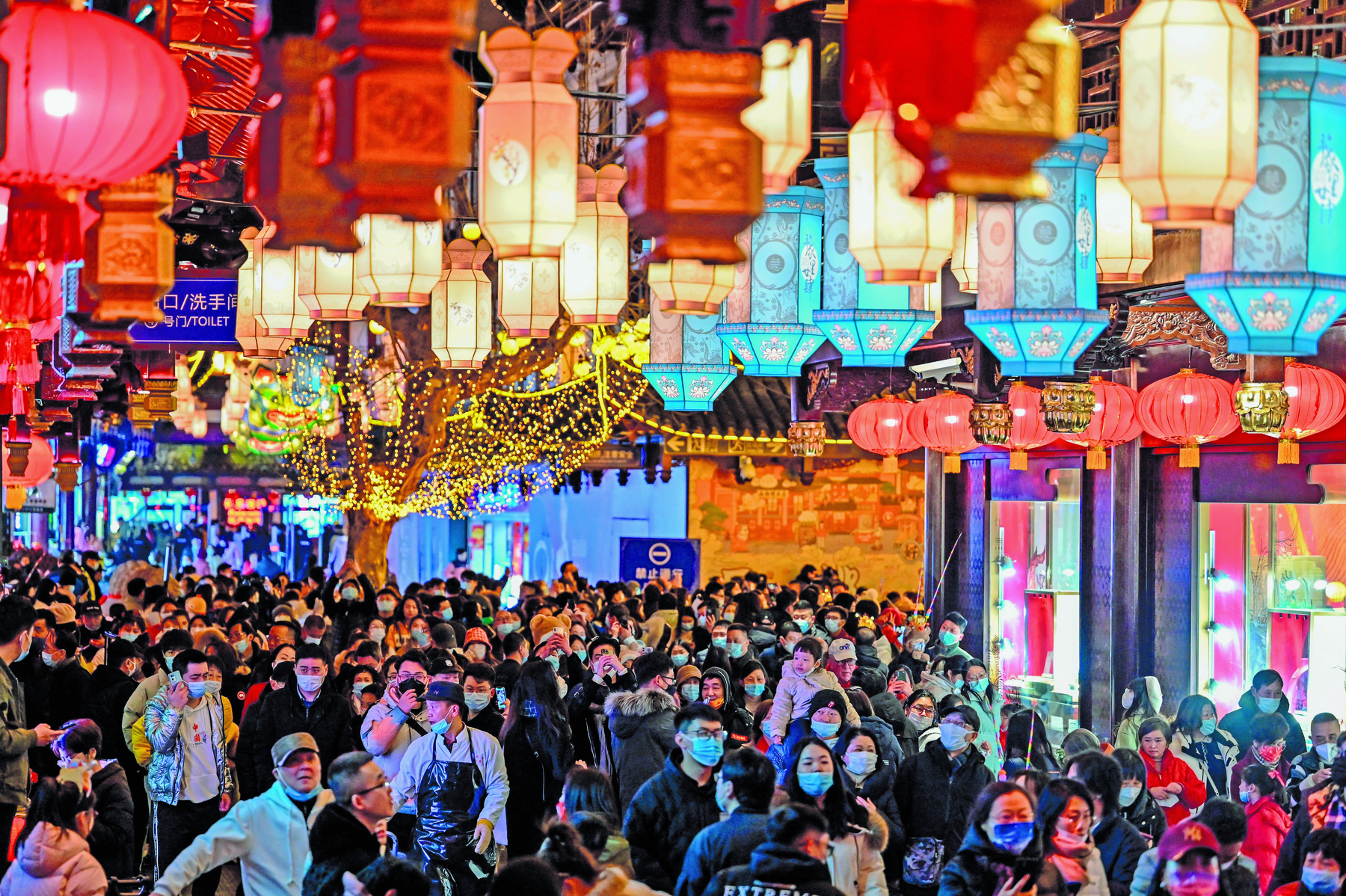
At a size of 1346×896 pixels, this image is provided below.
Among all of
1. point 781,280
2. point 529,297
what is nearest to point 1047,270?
point 781,280

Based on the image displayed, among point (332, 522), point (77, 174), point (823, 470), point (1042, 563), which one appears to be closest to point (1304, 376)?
point (1042, 563)

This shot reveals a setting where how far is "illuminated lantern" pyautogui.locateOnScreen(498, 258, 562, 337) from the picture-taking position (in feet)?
28.2

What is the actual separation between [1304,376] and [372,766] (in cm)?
797

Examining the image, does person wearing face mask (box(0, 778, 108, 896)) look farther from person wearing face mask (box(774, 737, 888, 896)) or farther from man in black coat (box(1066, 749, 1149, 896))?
man in black coat (box(1066, 749, 1149, 896))

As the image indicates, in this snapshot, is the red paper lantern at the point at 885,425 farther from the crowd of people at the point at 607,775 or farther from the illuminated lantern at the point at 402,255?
the illuminated lantern at the point at 402,255

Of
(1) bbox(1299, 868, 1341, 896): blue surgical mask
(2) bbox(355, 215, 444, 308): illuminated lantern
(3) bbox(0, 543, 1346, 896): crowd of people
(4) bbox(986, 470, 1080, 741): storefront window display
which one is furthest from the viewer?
(4) bbox(986, 470, 1080, 741): storefront window display

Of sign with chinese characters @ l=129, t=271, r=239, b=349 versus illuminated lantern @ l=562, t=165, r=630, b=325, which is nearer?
illuminated lantern @ l=562, t=165, r=630, b=325

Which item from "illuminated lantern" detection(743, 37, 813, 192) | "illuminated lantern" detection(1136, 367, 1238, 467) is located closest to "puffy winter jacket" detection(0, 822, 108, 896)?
"illuminated lantern" detection(743, 37, 813, 192)

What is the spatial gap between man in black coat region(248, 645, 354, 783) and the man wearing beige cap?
233 cm

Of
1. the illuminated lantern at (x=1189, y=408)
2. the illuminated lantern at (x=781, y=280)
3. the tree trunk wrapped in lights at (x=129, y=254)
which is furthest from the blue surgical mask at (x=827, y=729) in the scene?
the illuminated lantern at (x=1189, y=408)

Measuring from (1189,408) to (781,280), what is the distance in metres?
5.34

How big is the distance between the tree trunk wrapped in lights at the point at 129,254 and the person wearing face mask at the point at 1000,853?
3332 millimetres

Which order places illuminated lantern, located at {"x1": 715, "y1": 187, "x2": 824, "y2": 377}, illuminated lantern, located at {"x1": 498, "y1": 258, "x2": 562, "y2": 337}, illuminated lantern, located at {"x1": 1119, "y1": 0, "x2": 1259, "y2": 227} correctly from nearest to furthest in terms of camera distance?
1. illuminated lantern, located at {"x1": 1119, "y1": 0, "x2": 1259, "y2": 227}
2. illuminated lantern, located at {"x1": 715, "y1": 187, "x2": 824, "y2": 377}
3. illuminated lantern, located at {"x1": 498, "y1": 258, "x2": 562, "y2": 337}

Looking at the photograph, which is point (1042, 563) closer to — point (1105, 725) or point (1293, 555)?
point (1105, 725)
